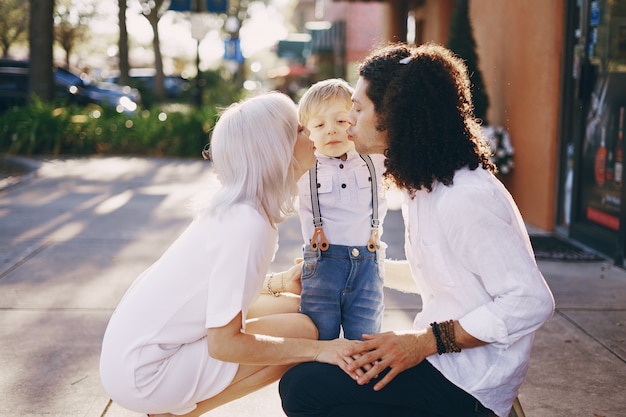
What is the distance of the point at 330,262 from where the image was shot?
3.53 m

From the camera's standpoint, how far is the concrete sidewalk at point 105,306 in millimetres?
3639

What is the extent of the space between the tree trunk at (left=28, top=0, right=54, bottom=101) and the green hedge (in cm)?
128

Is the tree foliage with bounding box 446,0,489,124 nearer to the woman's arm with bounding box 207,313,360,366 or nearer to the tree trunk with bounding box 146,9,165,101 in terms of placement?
the woman's arm with bounding box 207,313,360,366

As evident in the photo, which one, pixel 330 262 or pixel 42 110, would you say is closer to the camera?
pixel 330 262

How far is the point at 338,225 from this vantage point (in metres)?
3.59

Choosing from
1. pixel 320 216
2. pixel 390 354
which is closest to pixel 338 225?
pixel 320 216

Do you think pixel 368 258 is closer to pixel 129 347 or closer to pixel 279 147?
pixel 279 147

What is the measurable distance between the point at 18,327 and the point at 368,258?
2.38 meters

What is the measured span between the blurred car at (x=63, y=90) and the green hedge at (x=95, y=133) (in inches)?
188

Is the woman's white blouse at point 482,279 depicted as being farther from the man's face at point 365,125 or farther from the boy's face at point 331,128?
the boy's face at point 331,128

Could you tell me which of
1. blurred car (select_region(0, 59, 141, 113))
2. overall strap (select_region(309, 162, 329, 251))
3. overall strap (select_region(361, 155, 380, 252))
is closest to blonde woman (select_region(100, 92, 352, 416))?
overall strap (select_region(309, 162, 329, 251))

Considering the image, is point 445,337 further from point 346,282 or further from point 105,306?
point 105,306

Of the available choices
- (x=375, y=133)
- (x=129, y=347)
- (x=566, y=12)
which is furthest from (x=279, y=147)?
(x=566, y=12)

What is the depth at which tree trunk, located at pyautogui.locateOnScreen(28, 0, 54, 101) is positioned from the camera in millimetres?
16156
